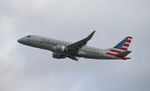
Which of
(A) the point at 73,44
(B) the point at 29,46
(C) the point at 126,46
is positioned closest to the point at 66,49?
(A) the point at 73,44

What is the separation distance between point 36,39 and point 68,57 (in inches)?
402

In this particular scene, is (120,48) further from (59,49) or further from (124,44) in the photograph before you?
(59,49)

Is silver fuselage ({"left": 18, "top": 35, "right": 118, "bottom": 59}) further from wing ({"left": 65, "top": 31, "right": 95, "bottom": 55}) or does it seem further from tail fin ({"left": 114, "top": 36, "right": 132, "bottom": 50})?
tail fin ({"left": 114, "top": 36, "right": 132, "bottom": 50})

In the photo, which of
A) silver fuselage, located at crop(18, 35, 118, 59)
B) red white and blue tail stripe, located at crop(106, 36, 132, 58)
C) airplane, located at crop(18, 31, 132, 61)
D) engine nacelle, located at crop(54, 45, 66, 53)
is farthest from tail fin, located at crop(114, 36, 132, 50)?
engine nacelle, located at crop(54, 45, 66, 53)

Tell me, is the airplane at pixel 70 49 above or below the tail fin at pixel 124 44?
below

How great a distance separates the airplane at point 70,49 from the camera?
376ft

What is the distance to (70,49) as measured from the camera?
115438mm

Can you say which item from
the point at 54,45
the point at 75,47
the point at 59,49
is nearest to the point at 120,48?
the point at 75,47

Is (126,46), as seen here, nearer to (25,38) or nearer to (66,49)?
(66,49)

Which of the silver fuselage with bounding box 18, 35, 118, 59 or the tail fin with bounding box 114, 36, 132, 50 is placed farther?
the tail fin with bounding box 114, 36, 132, 50

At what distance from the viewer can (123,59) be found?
11594 cm

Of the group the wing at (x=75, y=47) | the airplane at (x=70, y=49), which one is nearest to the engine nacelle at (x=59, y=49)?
the airplane at (x=70, y=49)

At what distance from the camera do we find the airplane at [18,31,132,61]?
11475 cm

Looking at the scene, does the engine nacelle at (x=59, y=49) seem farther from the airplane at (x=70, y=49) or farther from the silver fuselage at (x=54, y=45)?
the silver fuselage at (x=54, y=45)
